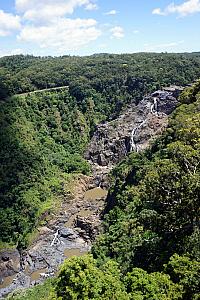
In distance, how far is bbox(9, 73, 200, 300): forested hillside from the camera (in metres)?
20.8

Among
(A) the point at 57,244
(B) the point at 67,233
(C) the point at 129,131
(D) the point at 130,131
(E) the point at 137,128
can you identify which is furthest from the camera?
(C) the point at 129,131

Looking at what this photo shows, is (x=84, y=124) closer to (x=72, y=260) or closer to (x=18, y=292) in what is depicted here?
(x=18, y=292)

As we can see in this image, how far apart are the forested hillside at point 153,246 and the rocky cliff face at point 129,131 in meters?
31.3

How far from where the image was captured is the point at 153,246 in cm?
3072

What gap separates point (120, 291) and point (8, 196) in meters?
44.5

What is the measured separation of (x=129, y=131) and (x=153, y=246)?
55.3 meters

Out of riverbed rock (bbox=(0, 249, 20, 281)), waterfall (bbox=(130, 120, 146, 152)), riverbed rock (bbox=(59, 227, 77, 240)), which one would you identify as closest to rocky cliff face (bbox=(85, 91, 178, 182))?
waterfall (bbox=(130, 120, 146, 152))

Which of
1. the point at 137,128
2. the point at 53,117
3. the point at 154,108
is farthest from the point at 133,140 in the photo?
the point at 53,117

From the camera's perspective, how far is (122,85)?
102 meters

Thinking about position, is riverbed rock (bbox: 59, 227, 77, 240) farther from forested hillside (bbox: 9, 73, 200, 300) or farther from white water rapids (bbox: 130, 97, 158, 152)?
white water rapids (bbox: 130, 97, 158, 152)

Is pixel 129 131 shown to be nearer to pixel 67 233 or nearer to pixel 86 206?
pixel 86 206

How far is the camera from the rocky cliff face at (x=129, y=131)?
81.2 m

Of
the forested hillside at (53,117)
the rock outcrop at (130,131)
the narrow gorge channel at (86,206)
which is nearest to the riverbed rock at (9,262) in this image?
the narrow gorge channel at (86,206)

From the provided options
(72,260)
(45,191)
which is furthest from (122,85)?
(72,260)
